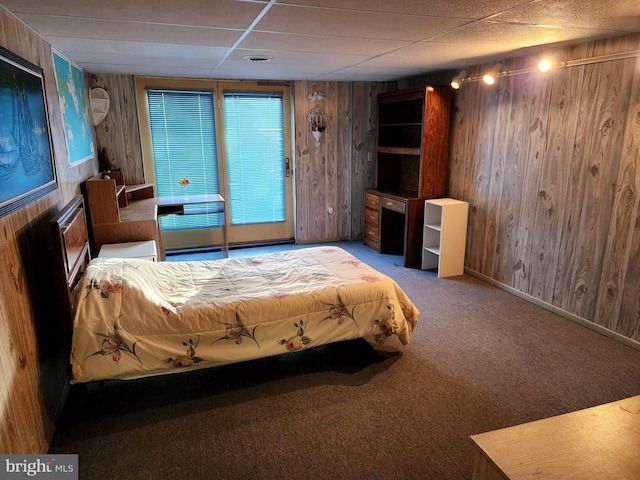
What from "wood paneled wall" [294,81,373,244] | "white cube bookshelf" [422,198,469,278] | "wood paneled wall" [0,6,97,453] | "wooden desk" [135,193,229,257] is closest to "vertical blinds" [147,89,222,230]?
"wooden desk" [135,193,229,257]

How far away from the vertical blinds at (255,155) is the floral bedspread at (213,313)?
2.61 meters

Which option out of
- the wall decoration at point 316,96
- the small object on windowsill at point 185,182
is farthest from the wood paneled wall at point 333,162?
the small object on windowsill at point 185,182

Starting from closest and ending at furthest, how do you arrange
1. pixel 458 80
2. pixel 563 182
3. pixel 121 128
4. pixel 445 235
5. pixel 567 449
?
pixel 567 449 → pixel 563 182 → pixel 458 80 → pixel 445 235 → pixel 121 128

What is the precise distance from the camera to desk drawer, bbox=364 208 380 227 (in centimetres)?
535

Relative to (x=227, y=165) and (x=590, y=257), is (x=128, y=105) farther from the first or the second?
(x=590, y=257)

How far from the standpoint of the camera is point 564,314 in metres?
3.46

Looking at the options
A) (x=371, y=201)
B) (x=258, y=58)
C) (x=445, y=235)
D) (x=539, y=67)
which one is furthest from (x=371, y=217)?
(x=539, y=67)

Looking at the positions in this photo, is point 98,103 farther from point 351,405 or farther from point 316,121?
point 351,405

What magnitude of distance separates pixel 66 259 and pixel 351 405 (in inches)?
68.7

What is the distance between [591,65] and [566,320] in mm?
1994

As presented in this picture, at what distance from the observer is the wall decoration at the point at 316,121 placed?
18.1 ft

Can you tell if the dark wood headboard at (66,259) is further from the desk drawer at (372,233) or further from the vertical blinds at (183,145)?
the desk drawer at (372,233)

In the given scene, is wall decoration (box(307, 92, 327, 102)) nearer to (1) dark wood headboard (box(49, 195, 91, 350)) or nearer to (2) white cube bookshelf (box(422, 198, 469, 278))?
(2) white cube bookshelf (box(422, 198, 469, 278))

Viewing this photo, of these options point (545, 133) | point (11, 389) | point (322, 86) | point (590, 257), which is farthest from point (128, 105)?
point (590, 257)
